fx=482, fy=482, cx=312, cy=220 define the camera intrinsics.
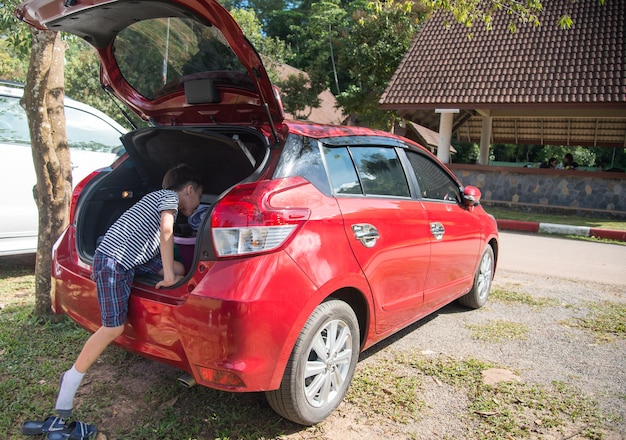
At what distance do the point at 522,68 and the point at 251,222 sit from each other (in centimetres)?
1374

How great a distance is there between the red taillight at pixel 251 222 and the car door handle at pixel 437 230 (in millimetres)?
1507

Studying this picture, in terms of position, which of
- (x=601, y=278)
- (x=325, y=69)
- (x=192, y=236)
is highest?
(x=325, y=69)

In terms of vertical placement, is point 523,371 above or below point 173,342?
below

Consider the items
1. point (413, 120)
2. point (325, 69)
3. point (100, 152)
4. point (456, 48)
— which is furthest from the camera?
point (325, 69)

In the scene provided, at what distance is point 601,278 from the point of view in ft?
20.4

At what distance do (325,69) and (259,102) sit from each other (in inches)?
779

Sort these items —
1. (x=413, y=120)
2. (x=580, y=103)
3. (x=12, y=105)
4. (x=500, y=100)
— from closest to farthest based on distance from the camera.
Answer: (x=12, y=105), (x=580, y=103), (x=500, y=100), (x=413, y=120)

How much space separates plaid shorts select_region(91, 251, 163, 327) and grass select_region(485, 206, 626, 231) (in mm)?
10641

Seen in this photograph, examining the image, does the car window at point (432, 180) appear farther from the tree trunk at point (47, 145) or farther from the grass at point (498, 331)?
the tree trunk at point (47, 145)

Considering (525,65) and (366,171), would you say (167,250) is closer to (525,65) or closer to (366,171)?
(366,171)

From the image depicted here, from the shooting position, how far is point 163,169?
11.4 feet

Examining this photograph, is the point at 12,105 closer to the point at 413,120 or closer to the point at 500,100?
the point at 500,100

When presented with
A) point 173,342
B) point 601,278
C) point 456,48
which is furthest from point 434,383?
point 456,48

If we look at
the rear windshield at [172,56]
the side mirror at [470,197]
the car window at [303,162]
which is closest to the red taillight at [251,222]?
the car window at [303,162]
